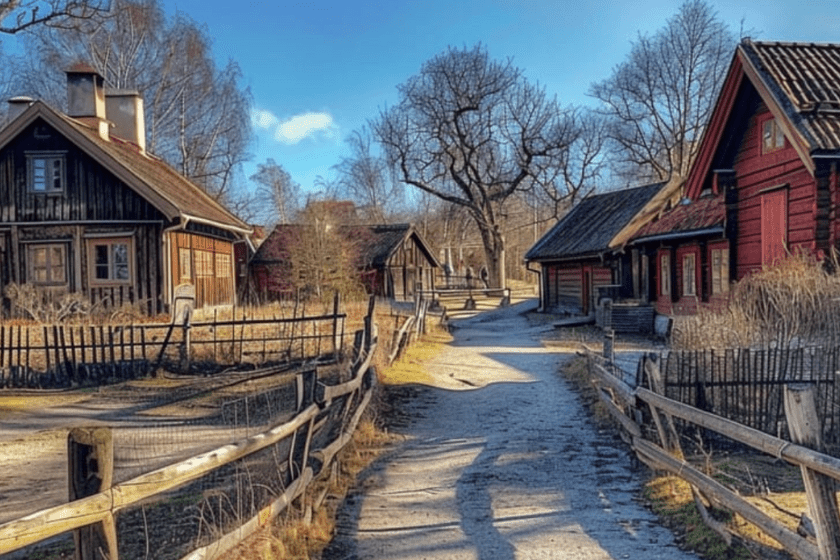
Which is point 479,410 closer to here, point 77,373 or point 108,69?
point 77,373

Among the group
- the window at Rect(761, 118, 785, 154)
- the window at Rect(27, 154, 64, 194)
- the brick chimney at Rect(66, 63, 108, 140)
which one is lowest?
the window at Rect(761, 118, 785, 154)

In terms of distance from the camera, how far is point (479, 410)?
1095 centimetres

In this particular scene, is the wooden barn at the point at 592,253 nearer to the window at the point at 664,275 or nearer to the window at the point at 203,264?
the window at the point at 664,275

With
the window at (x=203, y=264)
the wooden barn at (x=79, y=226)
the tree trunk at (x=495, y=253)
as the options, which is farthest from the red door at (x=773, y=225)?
the tree trunk at (x=495, y=253)

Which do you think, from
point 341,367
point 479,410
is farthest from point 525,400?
point 341,367

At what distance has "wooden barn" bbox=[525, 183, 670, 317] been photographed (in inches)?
1008

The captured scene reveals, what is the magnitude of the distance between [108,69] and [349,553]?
3723 centimetres

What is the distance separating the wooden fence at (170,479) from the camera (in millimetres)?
2771

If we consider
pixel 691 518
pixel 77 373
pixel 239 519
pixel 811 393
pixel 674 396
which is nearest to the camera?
pixel 811 393

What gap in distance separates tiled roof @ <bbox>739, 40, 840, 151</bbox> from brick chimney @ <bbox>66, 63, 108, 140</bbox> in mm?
19462

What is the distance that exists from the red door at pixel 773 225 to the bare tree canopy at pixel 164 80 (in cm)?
2885

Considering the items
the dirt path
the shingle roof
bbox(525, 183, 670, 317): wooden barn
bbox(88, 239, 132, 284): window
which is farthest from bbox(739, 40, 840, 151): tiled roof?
bbox(88, 239, 132, 284): window

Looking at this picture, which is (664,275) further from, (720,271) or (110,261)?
(110,261)

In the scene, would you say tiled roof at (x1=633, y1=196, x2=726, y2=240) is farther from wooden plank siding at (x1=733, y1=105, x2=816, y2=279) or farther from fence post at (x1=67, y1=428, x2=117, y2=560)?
fence post at (x1=67, y1=428, x2=117, y2=560)
